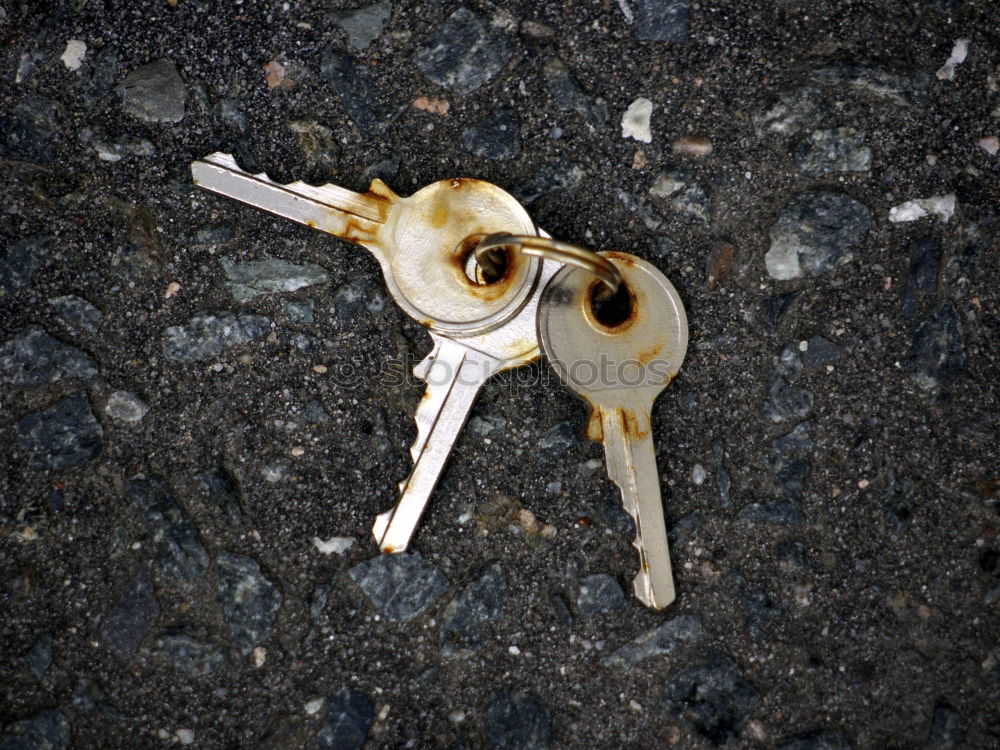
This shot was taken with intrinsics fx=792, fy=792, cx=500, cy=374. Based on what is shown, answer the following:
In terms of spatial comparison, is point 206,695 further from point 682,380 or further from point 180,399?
point 682,380

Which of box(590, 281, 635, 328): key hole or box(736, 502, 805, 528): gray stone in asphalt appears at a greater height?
box(590, 281, 635, 328): key hole

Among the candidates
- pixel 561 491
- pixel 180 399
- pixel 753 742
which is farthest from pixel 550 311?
pixel 753 742

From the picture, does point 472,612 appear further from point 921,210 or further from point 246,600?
point 921,210

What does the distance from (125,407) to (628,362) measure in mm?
1362

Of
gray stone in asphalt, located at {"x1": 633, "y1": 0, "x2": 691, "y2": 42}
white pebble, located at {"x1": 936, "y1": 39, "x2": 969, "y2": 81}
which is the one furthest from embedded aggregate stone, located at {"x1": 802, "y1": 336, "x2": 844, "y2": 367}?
gray stone in asphalt, located at {"x1": 633, "y1": 0, "x2": 691, "y2": 42}

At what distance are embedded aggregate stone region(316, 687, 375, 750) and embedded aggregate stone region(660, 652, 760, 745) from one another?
30.8 inches

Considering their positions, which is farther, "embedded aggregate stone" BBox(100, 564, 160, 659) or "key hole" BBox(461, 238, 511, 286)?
"embedded aggregate stone" BBox(100, 564, 160, 659)

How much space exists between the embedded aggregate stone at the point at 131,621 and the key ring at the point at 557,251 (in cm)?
126

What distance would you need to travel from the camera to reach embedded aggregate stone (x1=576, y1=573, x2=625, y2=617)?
2.09m

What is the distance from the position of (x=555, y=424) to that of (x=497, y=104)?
2.91ft

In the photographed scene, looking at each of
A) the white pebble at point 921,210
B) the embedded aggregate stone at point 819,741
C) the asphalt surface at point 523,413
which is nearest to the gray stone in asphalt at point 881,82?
the asphalt surface at point 523,413

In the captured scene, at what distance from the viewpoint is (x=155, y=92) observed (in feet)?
7.21

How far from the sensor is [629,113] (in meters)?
2.15

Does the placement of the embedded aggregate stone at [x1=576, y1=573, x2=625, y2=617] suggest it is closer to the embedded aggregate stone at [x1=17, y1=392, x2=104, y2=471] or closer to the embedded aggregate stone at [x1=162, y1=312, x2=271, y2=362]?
the embedded aggregate stone at [x1=162, y1=312, x2=271, y2=362]
